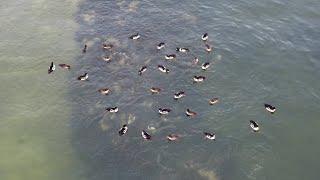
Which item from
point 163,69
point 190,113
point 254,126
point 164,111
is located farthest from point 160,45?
point 254,126

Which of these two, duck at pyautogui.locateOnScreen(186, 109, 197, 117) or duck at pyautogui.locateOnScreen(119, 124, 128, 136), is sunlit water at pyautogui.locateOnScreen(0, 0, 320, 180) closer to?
duck at pyautogui.locateOnScreen(186, 109, 197, 117)

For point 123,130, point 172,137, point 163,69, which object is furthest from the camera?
point 163,69

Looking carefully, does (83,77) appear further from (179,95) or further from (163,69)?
(179,95)

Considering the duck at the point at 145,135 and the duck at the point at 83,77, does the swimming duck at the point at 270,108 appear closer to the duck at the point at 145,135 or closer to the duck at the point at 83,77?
the duck at the point at 145,135

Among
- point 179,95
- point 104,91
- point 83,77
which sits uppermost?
point 179,95

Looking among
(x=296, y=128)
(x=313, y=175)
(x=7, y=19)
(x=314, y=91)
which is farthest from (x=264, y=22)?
(x=7, y=19)

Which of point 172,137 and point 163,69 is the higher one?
point 163,69

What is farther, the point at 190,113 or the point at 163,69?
the point at 163,69

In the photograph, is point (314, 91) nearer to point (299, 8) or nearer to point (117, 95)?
point (299, 8)
